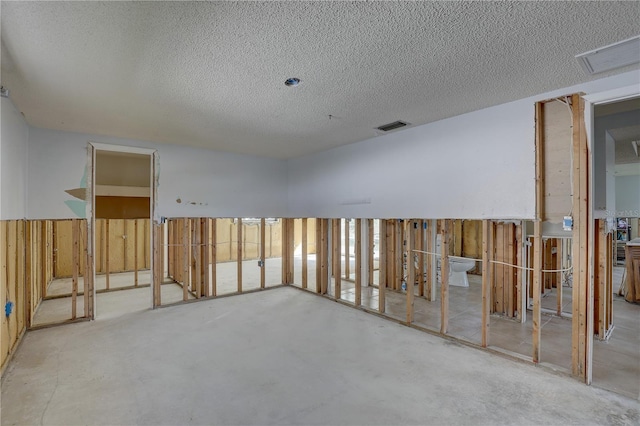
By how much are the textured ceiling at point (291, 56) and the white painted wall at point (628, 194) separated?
23.2 ft

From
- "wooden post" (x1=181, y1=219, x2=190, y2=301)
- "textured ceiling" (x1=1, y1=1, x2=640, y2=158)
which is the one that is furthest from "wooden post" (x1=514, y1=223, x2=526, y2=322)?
"wooden post" (x1=181, y1=219, x2=190, y2=301)

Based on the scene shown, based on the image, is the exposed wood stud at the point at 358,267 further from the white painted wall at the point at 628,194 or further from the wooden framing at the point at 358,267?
the white painted wall at the point at 628,194

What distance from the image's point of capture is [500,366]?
3004 millimetres

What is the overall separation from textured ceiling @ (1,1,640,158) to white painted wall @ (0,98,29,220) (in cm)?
20

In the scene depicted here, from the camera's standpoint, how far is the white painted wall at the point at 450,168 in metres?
3.14

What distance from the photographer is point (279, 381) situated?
2715 mm

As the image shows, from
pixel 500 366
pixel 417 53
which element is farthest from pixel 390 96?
pixel 500 366

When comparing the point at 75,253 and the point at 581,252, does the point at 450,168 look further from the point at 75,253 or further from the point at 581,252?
the point at 75,253

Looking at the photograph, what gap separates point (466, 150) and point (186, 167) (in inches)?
172

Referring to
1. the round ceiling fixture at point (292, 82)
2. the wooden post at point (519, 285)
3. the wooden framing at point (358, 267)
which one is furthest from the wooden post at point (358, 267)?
the round ceiling fixture at point (292, 82)

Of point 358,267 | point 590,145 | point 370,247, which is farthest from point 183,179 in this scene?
point 590,145

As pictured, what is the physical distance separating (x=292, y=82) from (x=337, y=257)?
3282mm

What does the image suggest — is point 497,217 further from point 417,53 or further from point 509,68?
point 417,53

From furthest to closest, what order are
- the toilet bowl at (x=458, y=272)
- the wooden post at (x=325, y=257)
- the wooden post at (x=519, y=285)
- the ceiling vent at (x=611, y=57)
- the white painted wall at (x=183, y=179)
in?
the toilet bowl at (x=458, y=272) → the wooden post at (x=325, y=257) → the white painted wall at (x=183, y=179) → the wooden post at (x=519, y=285) → the ceiling vent at (x=611, y=57)
